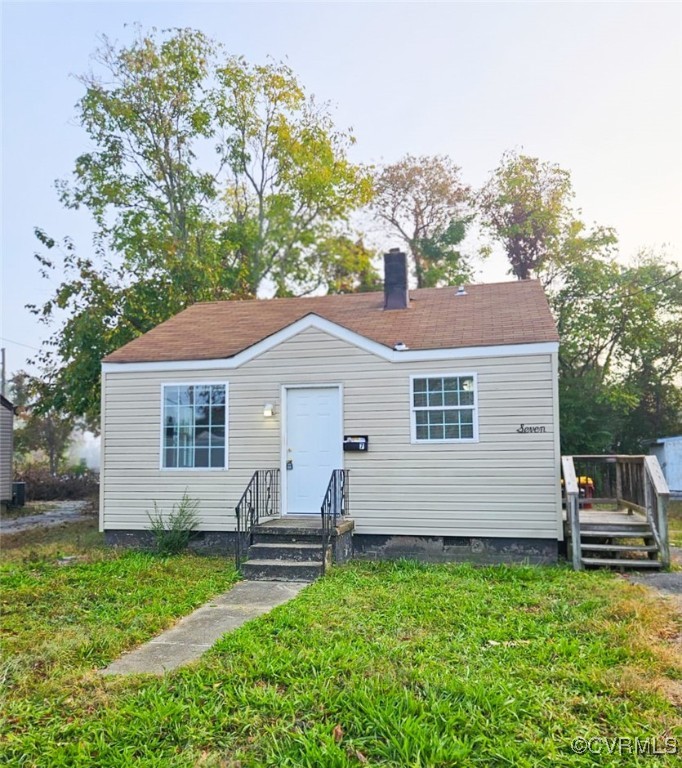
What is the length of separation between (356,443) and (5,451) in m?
13.2

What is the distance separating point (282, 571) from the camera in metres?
6.93

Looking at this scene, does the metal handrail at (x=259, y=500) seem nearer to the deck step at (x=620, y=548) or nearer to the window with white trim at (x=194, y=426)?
the window with white trim at (x=194, y=426)

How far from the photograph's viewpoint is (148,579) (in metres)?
6.82

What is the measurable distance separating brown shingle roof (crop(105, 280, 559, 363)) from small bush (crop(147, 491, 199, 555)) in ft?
7.62

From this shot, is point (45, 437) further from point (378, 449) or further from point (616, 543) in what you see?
point (616, 543)

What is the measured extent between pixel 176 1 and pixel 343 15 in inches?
114

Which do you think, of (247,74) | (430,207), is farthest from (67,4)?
(430,207)

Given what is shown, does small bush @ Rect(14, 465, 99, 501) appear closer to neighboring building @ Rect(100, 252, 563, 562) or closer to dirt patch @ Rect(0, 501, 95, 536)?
dirt patch @ Rect(0, 501, 95, 536)

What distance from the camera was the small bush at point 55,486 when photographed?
20781 millimetres

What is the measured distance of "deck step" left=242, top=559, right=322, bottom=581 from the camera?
6.90 m

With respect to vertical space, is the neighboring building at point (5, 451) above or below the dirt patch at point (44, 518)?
above

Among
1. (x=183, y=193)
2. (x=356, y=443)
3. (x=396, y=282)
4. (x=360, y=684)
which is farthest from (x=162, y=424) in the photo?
(x=183, y=193)

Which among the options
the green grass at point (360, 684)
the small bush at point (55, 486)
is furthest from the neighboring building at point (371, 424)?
the small bush at point (55, 486)

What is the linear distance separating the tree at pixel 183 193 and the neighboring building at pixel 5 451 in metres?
2.78
